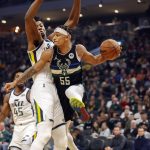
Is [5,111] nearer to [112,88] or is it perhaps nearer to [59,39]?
[59,39]

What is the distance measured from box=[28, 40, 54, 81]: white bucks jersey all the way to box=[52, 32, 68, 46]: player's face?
19cm

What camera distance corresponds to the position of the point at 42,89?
7.22 meters

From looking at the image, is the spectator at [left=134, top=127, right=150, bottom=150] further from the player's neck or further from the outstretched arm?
the player's neck

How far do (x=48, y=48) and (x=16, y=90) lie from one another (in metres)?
2.18

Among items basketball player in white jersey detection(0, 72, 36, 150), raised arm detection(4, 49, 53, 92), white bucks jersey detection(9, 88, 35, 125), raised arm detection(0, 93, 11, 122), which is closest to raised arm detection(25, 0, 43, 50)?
raised arm detection(4, 49, 53, 92)

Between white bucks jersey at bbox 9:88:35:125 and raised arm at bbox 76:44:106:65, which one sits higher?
raised arm at bbox 76:44:106:65

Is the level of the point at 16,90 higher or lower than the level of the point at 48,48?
lower

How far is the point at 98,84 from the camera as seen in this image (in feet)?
71.7

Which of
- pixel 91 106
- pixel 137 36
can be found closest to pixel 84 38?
pixel 137 36

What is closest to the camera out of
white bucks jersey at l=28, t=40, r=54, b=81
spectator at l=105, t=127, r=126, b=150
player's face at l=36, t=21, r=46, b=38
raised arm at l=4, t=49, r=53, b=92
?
raised arm at l=4, t=49, r=53, b=92

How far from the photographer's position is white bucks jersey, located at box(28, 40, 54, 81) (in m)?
7.35

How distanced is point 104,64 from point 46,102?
659 inches

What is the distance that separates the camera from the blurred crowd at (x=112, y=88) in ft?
45.9

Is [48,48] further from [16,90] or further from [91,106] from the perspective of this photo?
[91,106]
